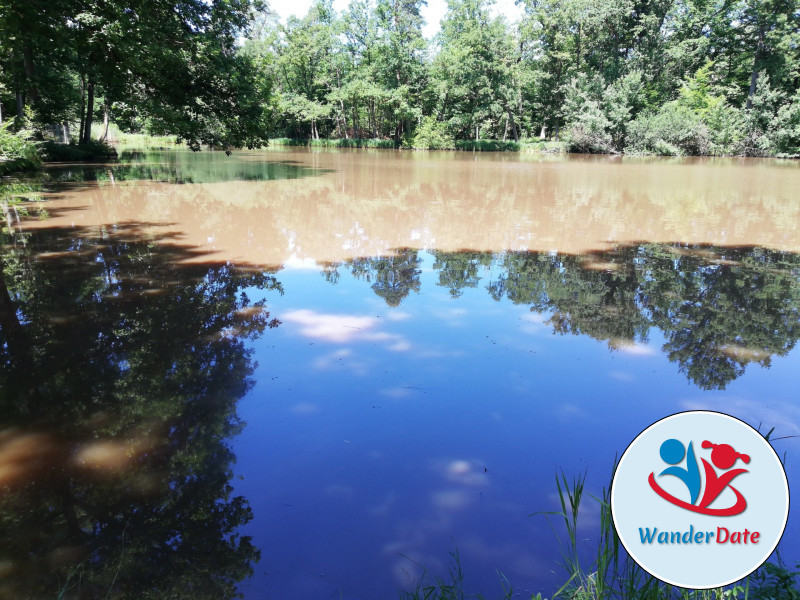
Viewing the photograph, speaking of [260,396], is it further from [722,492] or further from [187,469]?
[722,492]

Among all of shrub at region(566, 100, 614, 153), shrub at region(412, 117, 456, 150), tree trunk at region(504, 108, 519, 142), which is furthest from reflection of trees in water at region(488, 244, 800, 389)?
tree trunk at region(504, 108, 519, 142)

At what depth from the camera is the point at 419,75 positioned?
156 feet

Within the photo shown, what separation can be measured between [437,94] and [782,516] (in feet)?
160

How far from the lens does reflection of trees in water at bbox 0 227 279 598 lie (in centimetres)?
217

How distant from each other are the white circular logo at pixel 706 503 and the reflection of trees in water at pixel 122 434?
5.24 feet


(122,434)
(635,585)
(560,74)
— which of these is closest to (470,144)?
(560,74)

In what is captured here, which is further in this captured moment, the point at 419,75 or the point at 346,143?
the point at 346,143

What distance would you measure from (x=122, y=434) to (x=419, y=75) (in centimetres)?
4944

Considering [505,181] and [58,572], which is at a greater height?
[505,181]

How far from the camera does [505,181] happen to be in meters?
17.1

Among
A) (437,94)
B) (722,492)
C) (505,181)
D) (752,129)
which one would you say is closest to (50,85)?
(505,181)

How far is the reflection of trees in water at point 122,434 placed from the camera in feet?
7.11

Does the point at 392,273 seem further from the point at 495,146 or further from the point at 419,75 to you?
Answer: the point at 419,75

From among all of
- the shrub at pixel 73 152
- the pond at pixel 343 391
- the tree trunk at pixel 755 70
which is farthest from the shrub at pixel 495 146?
the pond at pixel 343 391
